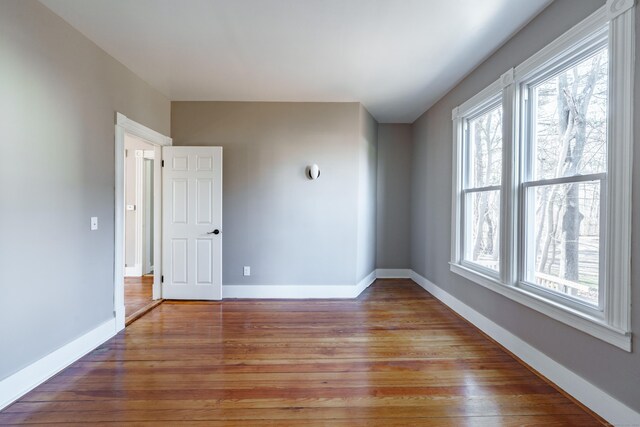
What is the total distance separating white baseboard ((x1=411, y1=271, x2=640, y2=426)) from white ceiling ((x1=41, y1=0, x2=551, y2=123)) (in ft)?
8.37

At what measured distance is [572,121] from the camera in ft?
6.91

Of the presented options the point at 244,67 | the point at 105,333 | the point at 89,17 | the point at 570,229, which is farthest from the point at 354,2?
the point at 105,333

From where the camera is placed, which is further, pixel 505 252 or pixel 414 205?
pixel 414 205

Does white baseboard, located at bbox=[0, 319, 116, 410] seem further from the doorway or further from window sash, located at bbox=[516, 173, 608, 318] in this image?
window sash, located at bbox=[516, 173, 608, 318]

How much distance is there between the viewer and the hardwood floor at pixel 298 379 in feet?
6.03

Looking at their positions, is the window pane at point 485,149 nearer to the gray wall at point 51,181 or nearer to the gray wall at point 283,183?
the gray wall at point 283,183

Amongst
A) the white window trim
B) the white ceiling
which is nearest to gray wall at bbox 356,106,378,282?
the white ceiling

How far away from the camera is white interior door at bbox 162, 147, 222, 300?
405cm

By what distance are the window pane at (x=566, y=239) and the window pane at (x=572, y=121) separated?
14 centimetres

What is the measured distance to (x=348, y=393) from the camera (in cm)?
205

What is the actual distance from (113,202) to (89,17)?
1551 millimetres

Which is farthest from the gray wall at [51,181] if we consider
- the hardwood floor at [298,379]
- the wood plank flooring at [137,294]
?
the wood plank flooring at [137,294]

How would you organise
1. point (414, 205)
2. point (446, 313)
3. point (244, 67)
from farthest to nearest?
point (414, 205) < point (446, 313) < point (244, 67)

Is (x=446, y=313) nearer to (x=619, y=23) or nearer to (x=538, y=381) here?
(x=538, y=381)
